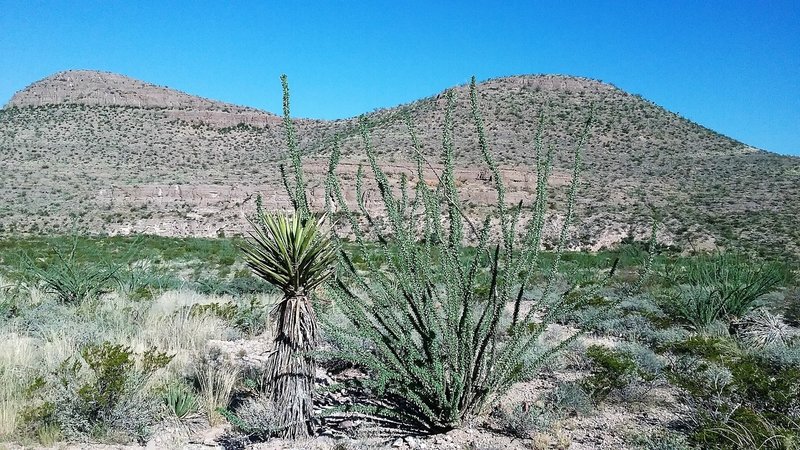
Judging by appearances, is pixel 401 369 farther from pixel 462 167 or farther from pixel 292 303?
pixel 462 167

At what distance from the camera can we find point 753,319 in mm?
8938

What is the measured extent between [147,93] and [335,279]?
283ft

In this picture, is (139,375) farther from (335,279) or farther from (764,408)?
(764,408)

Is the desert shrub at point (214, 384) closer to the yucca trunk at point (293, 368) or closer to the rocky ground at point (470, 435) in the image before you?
the rocky ground at point (470, 435)

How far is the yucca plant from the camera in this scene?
4559 mm

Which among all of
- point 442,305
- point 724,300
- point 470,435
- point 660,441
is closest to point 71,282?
point 442,305

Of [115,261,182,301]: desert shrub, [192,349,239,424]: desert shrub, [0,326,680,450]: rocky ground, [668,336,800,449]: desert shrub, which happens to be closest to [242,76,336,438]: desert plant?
[0,326,680,450]: rocky ground

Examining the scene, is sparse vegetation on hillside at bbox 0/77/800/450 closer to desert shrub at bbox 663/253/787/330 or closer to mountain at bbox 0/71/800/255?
desert shrub at bbox 663/253/787/330

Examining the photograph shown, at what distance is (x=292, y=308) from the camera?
4.63 metres

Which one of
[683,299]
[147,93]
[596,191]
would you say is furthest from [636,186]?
[147,93]

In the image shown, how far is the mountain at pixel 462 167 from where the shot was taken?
3525 centimetres

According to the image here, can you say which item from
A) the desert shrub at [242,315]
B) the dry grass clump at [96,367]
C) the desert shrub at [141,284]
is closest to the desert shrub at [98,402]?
the dry grass clump at [96,367]

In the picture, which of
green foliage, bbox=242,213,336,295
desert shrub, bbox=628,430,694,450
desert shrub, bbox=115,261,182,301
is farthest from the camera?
desert shrub, bbox=115,261,182,301

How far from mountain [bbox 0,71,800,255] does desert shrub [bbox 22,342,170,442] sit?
74.5 feet
